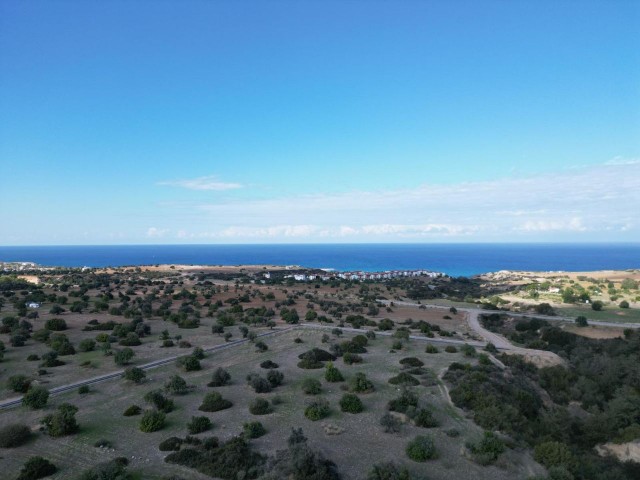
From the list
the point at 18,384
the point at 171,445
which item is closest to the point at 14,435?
the point at 171,445

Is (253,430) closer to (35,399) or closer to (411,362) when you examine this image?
(35,399)

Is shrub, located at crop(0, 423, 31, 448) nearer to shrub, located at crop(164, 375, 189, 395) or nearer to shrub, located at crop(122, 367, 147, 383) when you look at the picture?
shrub, located at crop(164, 375, 189, 395)

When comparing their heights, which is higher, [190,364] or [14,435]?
[14,435]

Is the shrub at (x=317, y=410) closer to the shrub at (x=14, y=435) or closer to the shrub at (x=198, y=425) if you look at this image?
the shrub at (x=198, y=425)

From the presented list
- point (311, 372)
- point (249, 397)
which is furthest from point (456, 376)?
point (249, 397)

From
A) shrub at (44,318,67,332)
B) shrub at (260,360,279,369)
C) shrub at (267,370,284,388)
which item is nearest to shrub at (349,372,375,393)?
shrub at (267,370,284,388)

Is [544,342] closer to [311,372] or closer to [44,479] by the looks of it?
[311,372]

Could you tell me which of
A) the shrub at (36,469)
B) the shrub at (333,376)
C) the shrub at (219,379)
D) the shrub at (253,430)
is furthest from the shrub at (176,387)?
the shrub at (333,376)
